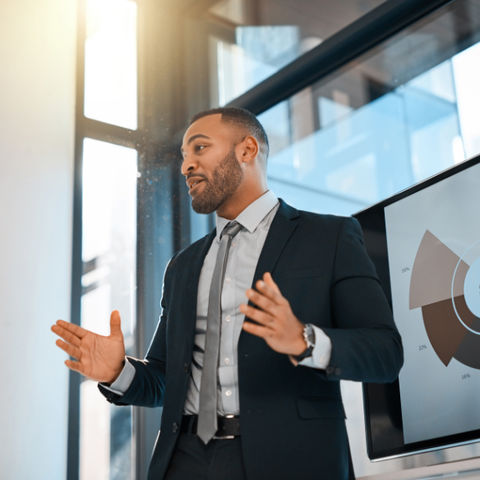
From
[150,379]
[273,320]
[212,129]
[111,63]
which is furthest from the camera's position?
[111,63]

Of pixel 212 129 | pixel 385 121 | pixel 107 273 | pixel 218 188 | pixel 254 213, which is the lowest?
pixel 254 213

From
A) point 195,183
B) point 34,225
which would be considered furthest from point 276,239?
point 34,225

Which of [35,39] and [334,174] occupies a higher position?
[35,39]

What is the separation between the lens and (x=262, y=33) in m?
3.61

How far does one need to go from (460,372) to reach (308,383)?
0.60m

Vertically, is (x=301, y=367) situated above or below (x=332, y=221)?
below

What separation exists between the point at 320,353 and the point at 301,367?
0.73 ft

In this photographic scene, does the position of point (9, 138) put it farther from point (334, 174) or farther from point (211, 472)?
point (211, 472)

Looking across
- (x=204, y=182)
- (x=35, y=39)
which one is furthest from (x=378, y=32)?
(x=35, y=39)

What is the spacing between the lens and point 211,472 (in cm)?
158

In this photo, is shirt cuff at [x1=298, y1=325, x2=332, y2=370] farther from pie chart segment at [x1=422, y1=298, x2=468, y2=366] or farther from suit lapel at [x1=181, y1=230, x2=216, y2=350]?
pie chart segment at [x1=422, y1=298, x2=468, y2=366]

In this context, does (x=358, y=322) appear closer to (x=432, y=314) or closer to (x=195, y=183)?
(x=432, y=314)

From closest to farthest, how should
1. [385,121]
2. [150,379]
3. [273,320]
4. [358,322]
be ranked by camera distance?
[273,320], [358,322], [150,379], [385,121]

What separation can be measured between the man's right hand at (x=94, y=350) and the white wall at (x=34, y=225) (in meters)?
1.44
